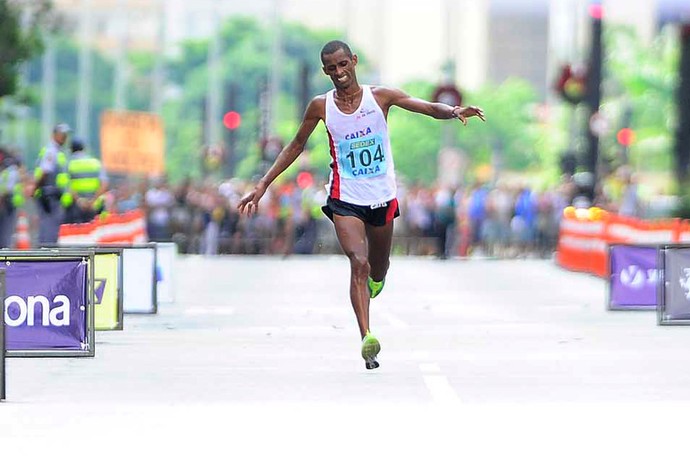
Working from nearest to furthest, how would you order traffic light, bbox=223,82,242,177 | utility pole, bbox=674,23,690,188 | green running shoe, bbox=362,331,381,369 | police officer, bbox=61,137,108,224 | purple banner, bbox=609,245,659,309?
green running shoe, bbox=362,331,381,369, purple banner, bbox=609,245,659,309, police officer, bbox=61,137,108,224, utility pole, bbox=674,23,690,188, traffic light, bbox=223,82,242,177

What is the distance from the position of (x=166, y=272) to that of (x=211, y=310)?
3.71 ft

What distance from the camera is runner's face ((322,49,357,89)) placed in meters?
13.6

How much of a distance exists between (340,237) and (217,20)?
2869 inches

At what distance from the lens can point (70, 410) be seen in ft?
36.4

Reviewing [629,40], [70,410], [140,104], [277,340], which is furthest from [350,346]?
[140,104]

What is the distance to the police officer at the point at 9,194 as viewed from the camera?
28.2 metres

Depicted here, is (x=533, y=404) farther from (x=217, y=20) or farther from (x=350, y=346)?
(x=217, y=20)

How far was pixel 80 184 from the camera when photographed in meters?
25.4

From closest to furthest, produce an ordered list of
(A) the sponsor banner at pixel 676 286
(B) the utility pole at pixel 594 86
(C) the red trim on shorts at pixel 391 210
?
1. (C) the red trim on shorts at pixel 391 210
2. (A) the sponsor banner at pixel 676 286
3. (B) the utility pole at pixel 594 86

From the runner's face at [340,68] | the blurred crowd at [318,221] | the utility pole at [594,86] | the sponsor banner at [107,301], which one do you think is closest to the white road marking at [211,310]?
the sponsor banner at [107,301]

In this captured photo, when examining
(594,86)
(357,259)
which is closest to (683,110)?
(594,86)

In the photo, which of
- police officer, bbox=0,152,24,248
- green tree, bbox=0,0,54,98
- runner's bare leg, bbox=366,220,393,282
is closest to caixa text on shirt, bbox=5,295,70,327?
runner's bare leg, bbox=366,220,393,282

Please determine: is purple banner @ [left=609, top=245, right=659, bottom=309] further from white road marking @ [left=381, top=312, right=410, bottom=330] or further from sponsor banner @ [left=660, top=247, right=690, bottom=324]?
sponsor banner @ [left=660, top=247, right=690, bottom=324]

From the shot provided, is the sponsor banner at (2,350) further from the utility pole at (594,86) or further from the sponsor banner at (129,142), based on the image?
the sponsor banner at (129,142)
